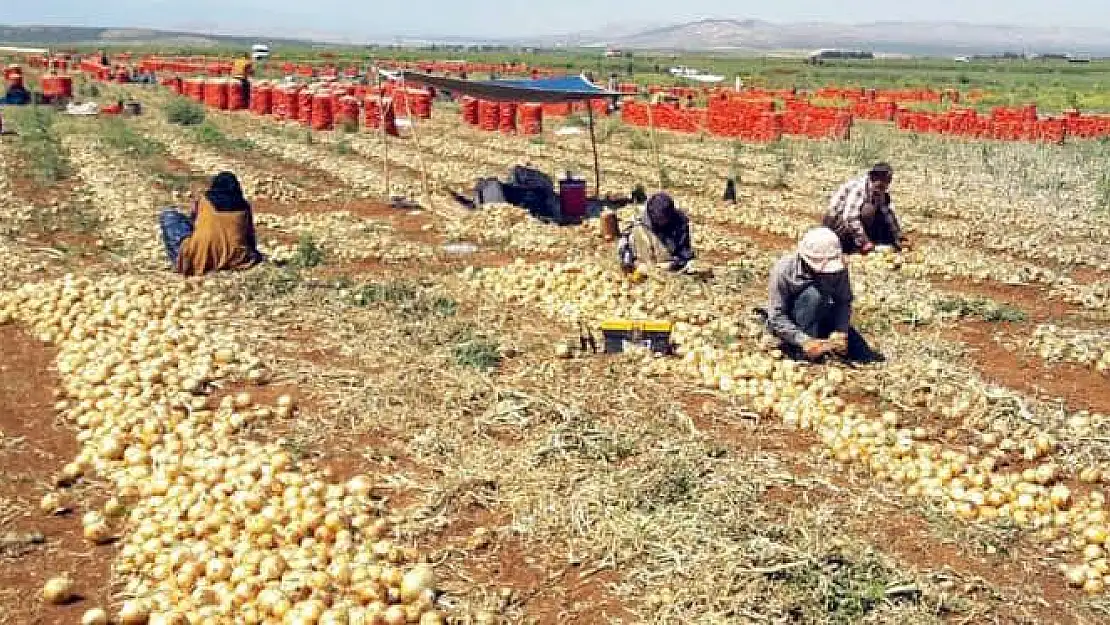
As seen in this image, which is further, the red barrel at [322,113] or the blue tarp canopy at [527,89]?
the red barrel at [322,113]

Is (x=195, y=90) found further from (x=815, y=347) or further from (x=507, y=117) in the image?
(x=815, y=347)

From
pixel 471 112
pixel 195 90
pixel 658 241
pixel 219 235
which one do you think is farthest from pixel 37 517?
pixel 195 90

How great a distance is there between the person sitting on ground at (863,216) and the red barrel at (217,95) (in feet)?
82.4

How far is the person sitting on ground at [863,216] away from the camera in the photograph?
11.4 m

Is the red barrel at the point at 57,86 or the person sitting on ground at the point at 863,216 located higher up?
the red barrel at the point at 57,86

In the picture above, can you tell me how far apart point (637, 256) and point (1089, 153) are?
18.4 metres

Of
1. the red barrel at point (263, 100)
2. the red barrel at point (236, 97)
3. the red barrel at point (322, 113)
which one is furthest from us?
the red barrel at point (236, 97)

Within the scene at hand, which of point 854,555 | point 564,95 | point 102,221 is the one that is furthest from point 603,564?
point 102,221

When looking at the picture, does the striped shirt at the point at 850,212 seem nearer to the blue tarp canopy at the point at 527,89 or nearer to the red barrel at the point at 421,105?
the blue tarp canopy at the point at 527,89

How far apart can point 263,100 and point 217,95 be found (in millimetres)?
2959

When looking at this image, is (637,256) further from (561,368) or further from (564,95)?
(564,95)

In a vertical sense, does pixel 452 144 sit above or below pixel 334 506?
above

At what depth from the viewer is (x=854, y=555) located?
15.8 ft

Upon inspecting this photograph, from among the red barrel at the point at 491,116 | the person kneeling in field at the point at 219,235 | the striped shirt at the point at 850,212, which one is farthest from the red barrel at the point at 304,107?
the striped shirt at the point at 850,212
